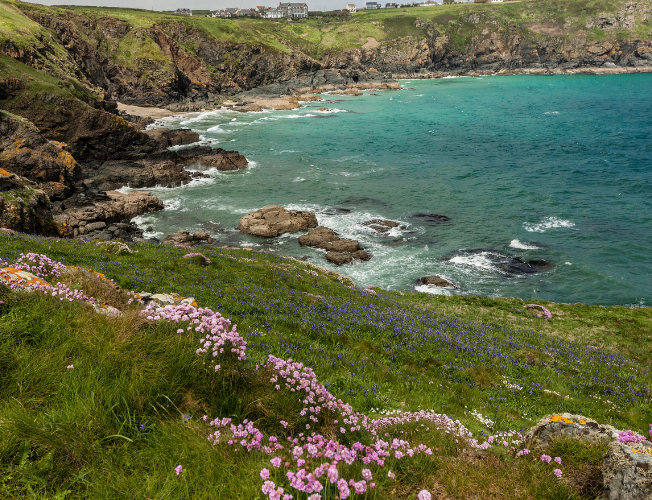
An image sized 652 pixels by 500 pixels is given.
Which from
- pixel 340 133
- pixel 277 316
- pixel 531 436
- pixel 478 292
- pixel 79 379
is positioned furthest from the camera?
pixel 340 133

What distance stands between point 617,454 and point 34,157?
50263 mm

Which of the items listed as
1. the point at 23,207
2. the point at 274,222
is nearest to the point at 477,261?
the point at 274,222

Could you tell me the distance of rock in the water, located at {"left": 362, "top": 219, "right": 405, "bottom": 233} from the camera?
4066 centimetres

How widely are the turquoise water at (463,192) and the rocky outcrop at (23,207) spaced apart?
47.6 ft

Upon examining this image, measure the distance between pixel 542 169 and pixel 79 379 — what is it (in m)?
67.0

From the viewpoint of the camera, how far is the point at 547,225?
40.2 metres

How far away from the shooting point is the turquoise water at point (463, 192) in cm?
3262

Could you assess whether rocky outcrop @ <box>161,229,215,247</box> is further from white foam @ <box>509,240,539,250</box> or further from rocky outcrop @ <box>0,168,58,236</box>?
white foam @ <box>509,240,539,250</box>

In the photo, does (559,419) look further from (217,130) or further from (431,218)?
(217,130)

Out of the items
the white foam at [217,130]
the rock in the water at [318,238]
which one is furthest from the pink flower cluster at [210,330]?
the white foam at [217,130]

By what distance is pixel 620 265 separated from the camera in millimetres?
32812

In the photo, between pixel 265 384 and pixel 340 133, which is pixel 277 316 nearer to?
pixel 265 384

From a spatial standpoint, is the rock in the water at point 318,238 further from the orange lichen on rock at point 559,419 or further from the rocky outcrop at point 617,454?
the rocky outcrop at point 617,454

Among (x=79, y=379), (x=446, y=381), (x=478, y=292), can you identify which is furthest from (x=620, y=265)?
(x=79, y=379)
